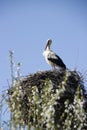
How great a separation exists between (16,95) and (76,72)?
3.77 meters

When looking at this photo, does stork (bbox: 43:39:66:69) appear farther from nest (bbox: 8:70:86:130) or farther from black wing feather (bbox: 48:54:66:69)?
nest (bbox: 8:70:86:130)

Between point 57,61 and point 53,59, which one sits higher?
point 53,59

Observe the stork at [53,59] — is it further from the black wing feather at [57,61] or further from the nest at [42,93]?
the nest at [42,93]

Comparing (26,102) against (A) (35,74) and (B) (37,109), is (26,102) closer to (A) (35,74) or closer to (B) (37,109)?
(A) (35,74)

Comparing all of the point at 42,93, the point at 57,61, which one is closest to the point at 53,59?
the point at 57,61

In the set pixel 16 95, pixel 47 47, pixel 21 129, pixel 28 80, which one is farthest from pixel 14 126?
pixel 47 47

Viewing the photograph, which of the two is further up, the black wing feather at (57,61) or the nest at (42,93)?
the black wing feather at (57,61)

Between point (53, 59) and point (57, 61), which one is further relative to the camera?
point (53, 59)

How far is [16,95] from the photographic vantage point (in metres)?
7.26

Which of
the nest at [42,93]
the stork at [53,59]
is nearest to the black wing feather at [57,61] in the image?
the stork at [53,59]

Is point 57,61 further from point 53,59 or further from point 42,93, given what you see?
point 42,93

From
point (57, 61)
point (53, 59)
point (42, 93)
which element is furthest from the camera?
point (53, 59)

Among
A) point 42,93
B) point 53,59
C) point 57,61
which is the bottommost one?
point 42,93

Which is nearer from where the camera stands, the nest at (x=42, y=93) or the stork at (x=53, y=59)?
the nest at (x=42, y=93)
